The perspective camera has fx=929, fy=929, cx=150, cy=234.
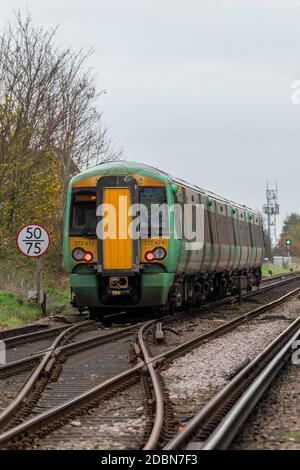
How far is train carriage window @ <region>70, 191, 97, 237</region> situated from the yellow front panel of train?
40cm

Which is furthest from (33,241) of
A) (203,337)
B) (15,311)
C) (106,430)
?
(106,430)

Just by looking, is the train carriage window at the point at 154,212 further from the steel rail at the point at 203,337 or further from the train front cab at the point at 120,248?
the steel rail at the point at 203,337

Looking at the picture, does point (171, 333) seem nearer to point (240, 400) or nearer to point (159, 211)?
point (159, 211)

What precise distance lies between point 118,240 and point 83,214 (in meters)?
0.99

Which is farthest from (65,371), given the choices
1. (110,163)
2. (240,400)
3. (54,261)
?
(54,261)

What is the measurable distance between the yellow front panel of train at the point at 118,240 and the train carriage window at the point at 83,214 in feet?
1.31

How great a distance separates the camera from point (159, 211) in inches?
736

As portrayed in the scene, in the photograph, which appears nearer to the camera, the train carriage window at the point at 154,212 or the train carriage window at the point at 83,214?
the train carriage window at the point at 154,212

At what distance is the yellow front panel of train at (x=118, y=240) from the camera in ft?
60.5

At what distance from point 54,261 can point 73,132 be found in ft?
16.6

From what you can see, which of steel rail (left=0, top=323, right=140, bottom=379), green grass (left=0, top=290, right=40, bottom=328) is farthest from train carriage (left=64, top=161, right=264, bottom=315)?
green grass (left=0, top=290, right=40, bottom=328)

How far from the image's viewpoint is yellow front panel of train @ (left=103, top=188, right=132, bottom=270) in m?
18.5

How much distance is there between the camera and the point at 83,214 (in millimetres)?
18891

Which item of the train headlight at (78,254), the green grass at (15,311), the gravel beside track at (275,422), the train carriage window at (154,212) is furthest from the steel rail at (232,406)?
the green grass at (15,311)
